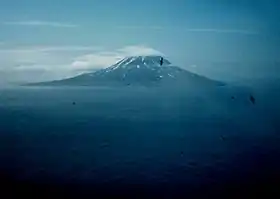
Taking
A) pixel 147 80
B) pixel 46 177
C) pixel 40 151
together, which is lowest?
pixel 46 177

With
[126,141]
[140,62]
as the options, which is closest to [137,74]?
[140,62]

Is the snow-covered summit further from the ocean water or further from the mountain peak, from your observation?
the ocean water

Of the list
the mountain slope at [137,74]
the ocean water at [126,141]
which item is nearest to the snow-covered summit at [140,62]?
the mountain slope at [137,74]

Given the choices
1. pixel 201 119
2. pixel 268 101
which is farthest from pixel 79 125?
pixel 268 101

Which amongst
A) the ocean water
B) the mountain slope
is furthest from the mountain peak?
the ocean water

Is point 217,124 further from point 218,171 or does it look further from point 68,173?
point 68,173

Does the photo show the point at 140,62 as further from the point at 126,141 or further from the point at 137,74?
the point at 126,141
